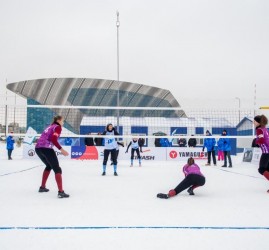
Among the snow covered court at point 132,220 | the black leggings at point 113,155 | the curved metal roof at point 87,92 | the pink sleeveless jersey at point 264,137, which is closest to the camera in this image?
the snow covered court at point 132,220

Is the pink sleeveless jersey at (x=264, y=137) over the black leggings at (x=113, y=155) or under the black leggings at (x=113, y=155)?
over

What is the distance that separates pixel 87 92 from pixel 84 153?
105 feet

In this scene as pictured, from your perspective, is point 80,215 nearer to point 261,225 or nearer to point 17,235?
point 17,235

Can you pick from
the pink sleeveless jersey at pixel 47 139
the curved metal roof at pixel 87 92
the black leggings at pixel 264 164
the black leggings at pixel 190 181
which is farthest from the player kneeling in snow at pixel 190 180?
the curved metal roof at pixel 87 92

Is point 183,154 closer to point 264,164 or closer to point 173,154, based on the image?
point 173,154

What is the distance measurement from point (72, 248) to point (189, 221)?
1.49 meters

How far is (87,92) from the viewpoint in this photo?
160 ft

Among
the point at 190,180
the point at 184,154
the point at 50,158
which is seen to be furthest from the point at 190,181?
the point at 184,154

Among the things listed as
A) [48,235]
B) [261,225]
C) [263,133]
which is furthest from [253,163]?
[48,235]

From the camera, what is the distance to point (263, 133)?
5.87m

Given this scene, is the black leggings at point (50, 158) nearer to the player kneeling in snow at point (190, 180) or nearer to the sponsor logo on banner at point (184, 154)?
the player kneeling in snow at point (190, 180)

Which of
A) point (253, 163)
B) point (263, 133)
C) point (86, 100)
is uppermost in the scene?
point (86, 100)

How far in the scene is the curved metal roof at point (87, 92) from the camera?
1781 inches

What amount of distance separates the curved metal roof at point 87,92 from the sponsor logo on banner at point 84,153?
76.7 feet
